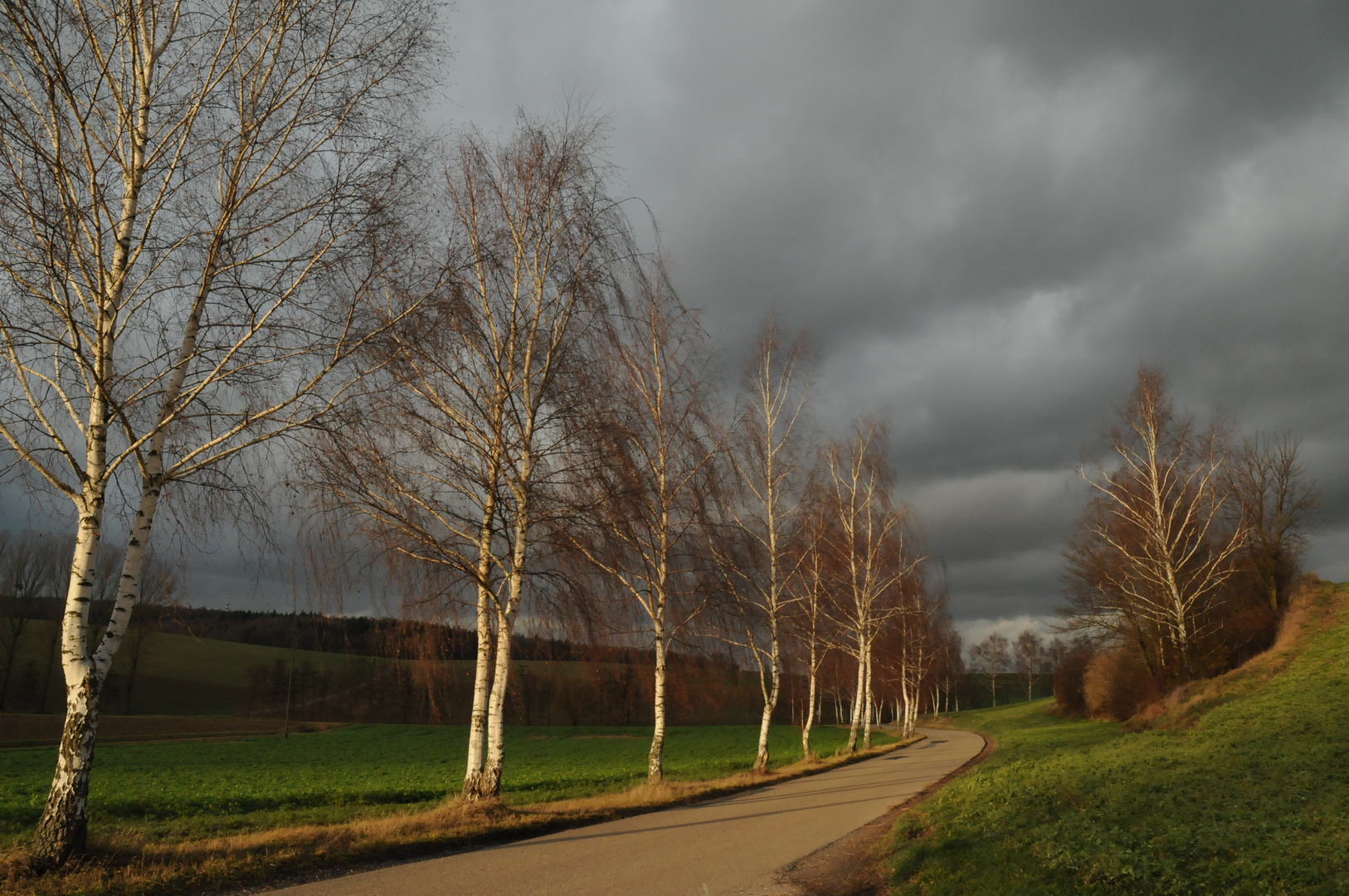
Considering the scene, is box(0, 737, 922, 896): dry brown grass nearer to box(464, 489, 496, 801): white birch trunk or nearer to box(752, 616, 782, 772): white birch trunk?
box(464, 489, 496, 801): white birch trunk

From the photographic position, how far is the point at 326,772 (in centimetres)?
3184

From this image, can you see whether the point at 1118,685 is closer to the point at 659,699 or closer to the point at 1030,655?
the point at 659,699

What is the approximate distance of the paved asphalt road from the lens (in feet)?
24.6

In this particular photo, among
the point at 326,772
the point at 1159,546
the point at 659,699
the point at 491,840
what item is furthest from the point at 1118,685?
the point at 491,840

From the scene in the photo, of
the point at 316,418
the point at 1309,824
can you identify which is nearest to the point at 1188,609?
the point at 1309,824

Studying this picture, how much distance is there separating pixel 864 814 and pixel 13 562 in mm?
65981

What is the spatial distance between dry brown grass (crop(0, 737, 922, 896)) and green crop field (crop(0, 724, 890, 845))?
154 centimetres

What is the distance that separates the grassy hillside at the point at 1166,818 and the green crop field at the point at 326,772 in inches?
342

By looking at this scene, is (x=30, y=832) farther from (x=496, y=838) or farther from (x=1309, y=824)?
(x=1309, y=824)

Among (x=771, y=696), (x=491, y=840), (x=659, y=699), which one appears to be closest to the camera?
(x=491, y=840)

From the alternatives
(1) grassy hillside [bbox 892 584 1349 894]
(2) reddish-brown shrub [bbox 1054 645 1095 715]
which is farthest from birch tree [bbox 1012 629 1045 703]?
(1) grassy hillside [bbox 892 584 1349 894]

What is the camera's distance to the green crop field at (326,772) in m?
15.8

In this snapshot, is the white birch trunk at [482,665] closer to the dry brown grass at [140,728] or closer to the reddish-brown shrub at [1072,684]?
the dry brown grass at [140,728]

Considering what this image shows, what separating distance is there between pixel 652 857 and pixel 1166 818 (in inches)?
249
